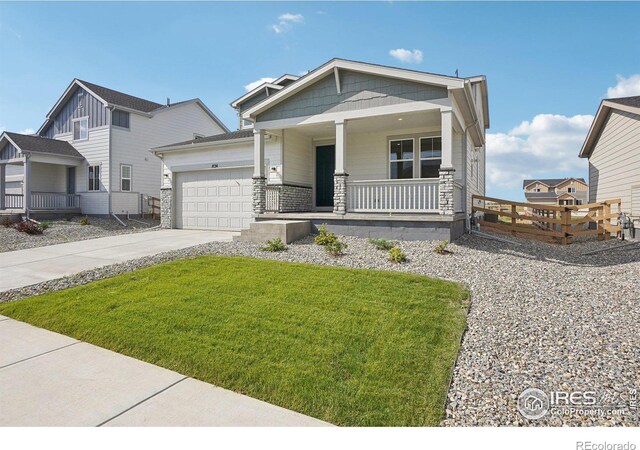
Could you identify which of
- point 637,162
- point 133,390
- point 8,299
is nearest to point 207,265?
point 8,299

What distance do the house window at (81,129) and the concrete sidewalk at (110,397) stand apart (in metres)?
19.7

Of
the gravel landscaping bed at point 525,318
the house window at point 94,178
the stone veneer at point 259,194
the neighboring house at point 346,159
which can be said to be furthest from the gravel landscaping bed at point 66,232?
the gravel landscaping bed at point 525,318

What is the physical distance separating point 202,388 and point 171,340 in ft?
3.35

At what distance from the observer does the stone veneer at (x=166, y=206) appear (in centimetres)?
1505

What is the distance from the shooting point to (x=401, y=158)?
12016 mm

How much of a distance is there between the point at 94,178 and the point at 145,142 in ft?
10.9

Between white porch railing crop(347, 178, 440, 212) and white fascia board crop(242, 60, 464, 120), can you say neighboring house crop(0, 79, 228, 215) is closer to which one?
white fascia board crop(242, 60, 464, 120)

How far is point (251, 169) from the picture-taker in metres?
13.2

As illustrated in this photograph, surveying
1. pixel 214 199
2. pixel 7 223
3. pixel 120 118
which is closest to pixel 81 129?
pixel 120 118

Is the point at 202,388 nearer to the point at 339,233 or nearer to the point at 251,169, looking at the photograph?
the point at 339,233

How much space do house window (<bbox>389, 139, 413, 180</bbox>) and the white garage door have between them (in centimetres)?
517

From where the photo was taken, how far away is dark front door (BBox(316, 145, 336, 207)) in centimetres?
1328

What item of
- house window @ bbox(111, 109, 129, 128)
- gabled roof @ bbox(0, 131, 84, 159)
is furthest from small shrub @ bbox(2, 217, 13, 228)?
house window @ bbox(111, 109, 129, 128)

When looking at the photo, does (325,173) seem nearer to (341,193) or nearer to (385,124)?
(385,124)
